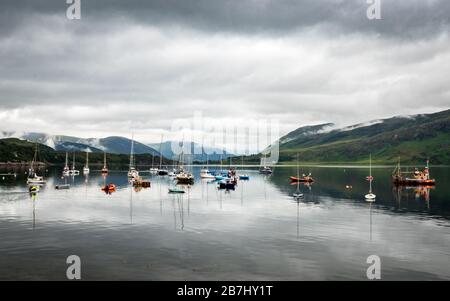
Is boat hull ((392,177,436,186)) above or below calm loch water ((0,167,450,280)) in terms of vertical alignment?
above

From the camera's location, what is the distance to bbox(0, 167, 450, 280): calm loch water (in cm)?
4612

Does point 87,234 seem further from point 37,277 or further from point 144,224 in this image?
point 37,277

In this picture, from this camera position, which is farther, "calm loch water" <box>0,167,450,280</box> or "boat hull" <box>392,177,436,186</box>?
"boat hull" <box>392,177,436,186</box>

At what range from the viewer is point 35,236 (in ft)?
218

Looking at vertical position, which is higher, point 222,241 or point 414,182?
point 414,182

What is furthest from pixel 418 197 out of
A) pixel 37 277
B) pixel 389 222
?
pixel 37 277

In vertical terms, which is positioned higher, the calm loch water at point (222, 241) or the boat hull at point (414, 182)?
the boat hull at point (414, 182)

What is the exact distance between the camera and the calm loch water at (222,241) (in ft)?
151

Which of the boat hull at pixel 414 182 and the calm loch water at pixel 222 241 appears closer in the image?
the calm loch water at pixel 222 241

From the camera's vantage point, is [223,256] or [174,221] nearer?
[223,256]

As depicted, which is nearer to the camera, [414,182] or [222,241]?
[222,241]

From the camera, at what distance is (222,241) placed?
206 ft
